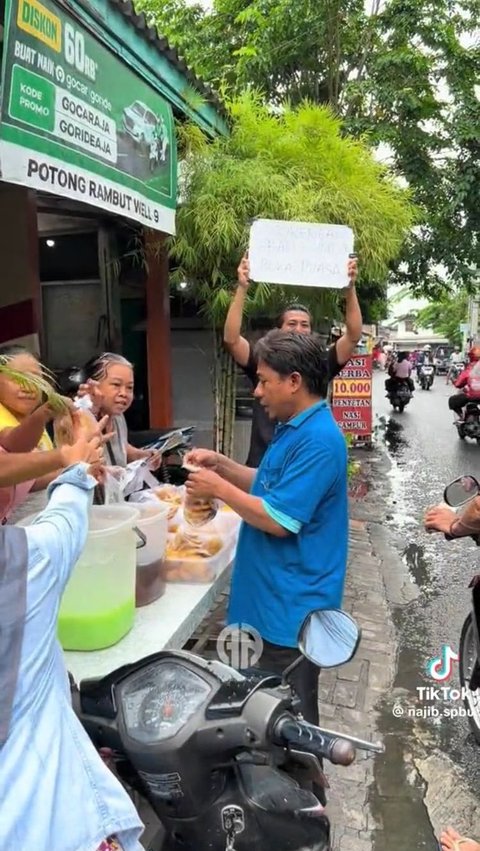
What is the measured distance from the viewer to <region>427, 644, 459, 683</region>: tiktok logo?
3604 millimetres

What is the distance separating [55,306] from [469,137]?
6.87 m

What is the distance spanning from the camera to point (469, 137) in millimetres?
9625

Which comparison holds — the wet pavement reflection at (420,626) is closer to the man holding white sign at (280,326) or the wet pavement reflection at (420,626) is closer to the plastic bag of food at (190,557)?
the plastic bag of food at (190,557)

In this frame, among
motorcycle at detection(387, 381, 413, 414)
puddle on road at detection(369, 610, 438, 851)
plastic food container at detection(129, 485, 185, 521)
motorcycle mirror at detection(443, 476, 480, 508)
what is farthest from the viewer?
motorcycle at detection(387, 381, 413, 414)

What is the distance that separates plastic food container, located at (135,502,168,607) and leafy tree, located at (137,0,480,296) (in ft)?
26.9

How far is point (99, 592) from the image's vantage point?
167cm

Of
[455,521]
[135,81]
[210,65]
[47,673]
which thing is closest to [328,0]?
[210,65]

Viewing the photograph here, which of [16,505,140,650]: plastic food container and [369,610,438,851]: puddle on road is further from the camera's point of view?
[369,610,438,851]: puddle on road

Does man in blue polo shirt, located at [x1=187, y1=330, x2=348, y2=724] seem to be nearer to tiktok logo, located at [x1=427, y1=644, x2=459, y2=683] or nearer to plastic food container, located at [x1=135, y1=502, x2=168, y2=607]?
plastic food container, located at [x1=135, y1=502, x2=168, y2=607]

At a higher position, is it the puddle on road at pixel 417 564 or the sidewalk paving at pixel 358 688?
the sidewalk paving at pixel 358 688

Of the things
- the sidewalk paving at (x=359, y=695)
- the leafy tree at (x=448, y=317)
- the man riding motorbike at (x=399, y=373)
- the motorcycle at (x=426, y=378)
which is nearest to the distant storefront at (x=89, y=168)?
the sidewalk paving at (x=359, y=695)

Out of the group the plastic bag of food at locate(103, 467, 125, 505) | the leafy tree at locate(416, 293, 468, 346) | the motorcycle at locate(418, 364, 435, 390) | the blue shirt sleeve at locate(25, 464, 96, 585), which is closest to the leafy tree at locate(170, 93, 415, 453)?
the plastic bag of food at locate(103, 467, 125, 505)

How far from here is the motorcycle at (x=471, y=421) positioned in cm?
1104

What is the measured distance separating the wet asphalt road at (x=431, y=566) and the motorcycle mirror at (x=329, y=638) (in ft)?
5.83
